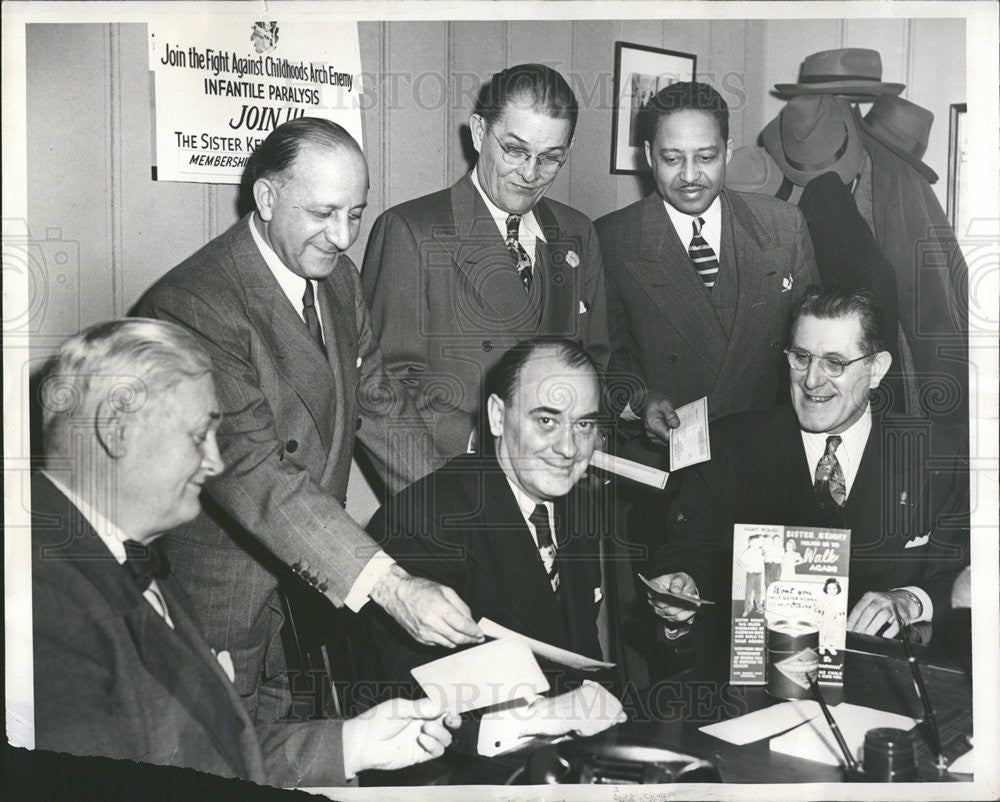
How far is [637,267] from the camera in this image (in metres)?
3.04

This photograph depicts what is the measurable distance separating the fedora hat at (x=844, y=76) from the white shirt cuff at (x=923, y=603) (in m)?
1.41

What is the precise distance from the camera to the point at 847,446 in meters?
3.04

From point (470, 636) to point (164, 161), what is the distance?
59.3 inches

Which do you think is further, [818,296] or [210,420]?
[818,296]

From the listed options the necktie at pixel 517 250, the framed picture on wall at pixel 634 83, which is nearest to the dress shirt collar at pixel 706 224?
the framed picture on wall at pixel 634 83

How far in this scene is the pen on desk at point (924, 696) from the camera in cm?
281

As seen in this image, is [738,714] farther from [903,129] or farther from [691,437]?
[903,129]

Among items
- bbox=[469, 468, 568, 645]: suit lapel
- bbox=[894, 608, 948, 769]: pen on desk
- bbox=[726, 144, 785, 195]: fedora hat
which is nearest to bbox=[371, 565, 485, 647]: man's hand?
bbox=[469, 468, 568, 645]: suit lapel

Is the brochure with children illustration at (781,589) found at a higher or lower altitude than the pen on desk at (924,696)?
higher

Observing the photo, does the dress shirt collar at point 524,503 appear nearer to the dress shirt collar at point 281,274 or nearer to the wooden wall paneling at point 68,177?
the dress shirt collar at point 281,274

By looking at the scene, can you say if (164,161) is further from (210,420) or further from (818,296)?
(818,296)

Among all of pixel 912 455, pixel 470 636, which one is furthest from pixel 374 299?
pixel 912 455

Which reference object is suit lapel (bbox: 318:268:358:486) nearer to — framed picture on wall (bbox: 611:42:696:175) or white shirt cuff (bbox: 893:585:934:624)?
framed picture on wall (bbox: 611:42:696:175)

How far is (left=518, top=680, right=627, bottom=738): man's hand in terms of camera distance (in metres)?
2.84
